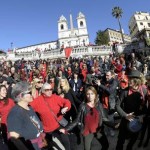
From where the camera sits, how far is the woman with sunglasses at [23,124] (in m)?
3.95

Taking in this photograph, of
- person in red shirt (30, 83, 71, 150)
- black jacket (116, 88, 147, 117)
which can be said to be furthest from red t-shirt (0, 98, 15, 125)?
black jacket (116, 88, 147, 117)

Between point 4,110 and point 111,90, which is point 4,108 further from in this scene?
point 111,90

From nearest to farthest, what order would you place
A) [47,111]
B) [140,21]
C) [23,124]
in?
[23,124] → [47,111] → [140,21]

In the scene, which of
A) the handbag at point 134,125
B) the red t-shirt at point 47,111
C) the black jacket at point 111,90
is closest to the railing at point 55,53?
the black jacket at point 111,90

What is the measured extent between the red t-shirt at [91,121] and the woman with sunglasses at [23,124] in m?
1.18

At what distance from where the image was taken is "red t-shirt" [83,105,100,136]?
5375 millimetres

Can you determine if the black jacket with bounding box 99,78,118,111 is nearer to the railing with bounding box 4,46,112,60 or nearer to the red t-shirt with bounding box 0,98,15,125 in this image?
the red t-shirt with bounding box 0,98,15,125

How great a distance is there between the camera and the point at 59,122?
5.30 metres

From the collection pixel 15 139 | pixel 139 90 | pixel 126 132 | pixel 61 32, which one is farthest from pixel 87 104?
pixel 61 32

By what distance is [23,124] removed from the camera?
13.3 feet

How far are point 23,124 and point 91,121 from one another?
1735 millimetres

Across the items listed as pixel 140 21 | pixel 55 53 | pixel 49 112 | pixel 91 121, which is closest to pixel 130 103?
pixel 91 121

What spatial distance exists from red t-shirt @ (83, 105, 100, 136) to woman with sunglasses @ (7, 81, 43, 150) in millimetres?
1179

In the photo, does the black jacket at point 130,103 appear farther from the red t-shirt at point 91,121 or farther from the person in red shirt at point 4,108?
the person in red shirt at point 4,108
